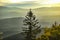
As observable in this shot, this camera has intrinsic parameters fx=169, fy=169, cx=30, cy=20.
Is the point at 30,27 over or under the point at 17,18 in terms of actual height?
under

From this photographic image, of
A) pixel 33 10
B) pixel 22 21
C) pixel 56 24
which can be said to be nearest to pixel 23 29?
pixel 22 21

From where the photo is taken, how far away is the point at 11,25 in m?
2.59

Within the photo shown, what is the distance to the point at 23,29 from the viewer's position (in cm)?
257

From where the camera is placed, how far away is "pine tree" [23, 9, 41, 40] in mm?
2549

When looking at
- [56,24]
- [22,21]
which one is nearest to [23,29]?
[22,21]

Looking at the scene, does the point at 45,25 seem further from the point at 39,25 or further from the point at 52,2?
the point at 52,2

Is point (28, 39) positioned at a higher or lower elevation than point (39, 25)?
lower

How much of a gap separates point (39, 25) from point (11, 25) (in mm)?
430

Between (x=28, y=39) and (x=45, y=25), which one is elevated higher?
(x=45, y=25)

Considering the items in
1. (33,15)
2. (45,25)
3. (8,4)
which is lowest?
(45,25)

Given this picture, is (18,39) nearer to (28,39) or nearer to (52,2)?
(28,39)

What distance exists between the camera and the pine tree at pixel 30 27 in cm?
255

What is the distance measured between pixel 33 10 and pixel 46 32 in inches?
15.4

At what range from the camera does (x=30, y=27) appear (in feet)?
8.41
